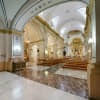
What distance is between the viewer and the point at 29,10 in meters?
5.16

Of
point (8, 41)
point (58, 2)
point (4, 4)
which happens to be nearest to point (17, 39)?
point (8, 41)

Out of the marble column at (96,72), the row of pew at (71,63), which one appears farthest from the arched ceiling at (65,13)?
the marble column at (96,72)

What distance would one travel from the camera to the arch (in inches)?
181

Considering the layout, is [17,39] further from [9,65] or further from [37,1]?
[37,1]

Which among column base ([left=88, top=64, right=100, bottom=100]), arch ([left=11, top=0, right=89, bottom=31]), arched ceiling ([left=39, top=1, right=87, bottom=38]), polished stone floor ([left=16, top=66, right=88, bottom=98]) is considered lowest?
polished stone floor ([left=16, top=66, right=88, bottom=98])

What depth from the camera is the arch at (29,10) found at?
15.1 feet

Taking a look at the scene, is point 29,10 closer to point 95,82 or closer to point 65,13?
point 95,82

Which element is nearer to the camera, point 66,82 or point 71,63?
point 66,82

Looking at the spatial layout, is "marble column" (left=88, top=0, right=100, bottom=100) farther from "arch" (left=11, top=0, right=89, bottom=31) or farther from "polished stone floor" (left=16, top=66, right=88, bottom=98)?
"arch" (left=11, top=0, right=89, bottom=31)

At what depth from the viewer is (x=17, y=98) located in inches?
77.9

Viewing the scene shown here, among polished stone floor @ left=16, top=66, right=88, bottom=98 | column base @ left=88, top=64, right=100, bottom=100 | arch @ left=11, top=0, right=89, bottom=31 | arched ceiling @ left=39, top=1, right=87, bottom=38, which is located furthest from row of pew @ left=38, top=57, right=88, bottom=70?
arched ceiling @ left=39, top=1, right=87, bottom=38

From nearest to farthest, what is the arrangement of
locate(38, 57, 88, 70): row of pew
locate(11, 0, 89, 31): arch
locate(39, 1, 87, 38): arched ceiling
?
locate(11, 0, 89, 31): arch, locate(38, 57, 88, 70): row of pew, locate(39, 1, 87, 38): arched ceiling

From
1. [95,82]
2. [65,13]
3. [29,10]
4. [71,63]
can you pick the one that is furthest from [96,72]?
[65,13]

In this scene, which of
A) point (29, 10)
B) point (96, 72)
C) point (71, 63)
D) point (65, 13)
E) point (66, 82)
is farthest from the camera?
point (65, 13)
